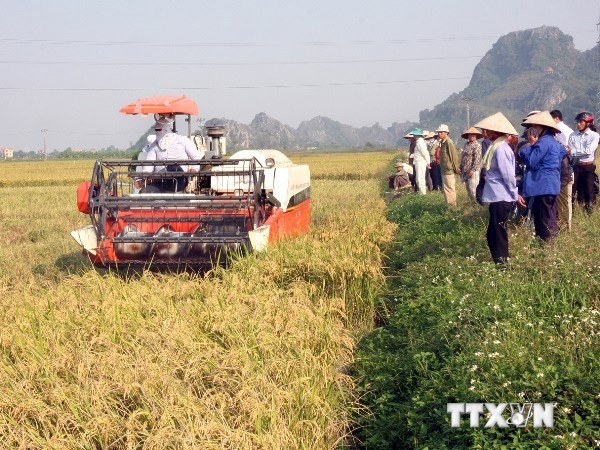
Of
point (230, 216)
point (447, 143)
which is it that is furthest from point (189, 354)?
point (447, 143)

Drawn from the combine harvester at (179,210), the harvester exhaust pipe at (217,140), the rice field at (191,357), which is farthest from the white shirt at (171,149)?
the rice field at (191,357)

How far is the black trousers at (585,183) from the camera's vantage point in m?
10.3

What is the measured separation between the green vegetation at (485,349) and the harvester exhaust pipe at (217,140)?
3.39 metres

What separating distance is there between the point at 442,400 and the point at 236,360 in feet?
3.66

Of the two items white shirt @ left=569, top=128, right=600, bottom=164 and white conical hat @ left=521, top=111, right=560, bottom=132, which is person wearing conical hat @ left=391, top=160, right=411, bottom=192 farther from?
white conical hat @ left=521, top=111, right=560, bottom=132

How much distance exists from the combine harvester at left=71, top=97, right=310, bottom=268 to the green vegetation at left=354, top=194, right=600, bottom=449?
1.65 meters

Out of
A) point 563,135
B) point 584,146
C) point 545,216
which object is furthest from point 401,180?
point 545,216

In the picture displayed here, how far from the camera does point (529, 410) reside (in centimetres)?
341

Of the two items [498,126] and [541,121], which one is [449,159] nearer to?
[541,121]

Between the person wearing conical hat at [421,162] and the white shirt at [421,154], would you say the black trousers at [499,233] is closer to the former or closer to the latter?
the person wearing conical hat at [421,162]

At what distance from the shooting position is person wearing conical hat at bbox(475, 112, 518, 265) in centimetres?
684

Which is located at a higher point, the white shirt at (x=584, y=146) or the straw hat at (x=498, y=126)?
the straw hat at (x=498, y=126)

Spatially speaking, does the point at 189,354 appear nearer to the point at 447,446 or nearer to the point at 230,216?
the point at 447,446

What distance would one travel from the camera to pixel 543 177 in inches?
291
